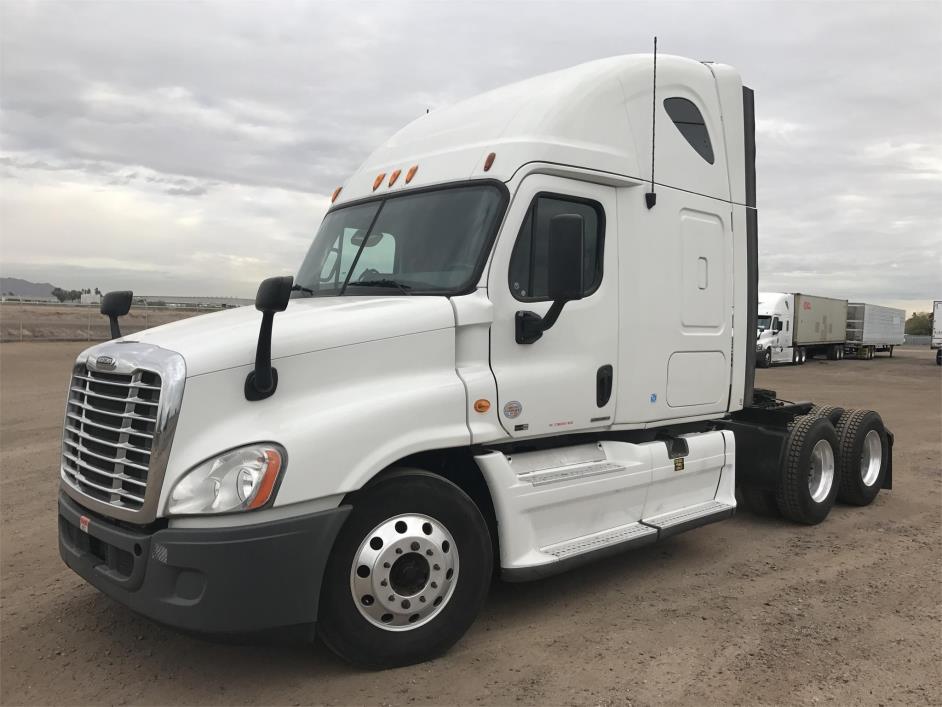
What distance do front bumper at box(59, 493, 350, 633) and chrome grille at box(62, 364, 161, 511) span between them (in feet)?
0.88

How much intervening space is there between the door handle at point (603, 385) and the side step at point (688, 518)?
983 mm

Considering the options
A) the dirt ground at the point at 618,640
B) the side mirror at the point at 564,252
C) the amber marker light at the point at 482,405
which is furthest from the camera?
the amber marker light at the point at 482,405

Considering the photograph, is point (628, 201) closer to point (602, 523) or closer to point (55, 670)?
point (602, 523)

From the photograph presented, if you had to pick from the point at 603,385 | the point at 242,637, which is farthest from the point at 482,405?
the point at 242,637

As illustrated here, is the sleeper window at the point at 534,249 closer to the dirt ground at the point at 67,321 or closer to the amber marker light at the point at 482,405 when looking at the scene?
the amber marker light at the point at 482,405

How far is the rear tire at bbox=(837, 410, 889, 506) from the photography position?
766cm

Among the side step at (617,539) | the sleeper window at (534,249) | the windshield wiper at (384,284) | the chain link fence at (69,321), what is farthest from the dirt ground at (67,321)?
the sleeper window at (534,249)

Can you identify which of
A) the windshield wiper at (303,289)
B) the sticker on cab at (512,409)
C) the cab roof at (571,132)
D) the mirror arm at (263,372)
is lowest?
the sticker on cab at (512,409)

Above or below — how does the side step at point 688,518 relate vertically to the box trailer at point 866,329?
below

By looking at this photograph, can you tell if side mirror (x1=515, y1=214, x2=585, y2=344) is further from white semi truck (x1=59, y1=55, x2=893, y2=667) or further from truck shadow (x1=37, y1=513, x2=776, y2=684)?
truck shadow (x1=37, y1=513, x2=776, y2=684)

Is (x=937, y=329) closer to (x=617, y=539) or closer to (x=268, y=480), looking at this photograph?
(x=617, y=539)

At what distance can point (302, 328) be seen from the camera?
403cm

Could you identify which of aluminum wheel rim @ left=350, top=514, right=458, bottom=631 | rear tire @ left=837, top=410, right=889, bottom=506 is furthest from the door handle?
rear tire @ left=837, top=410, right=889, bottom=506

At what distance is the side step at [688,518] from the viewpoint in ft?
17.9
